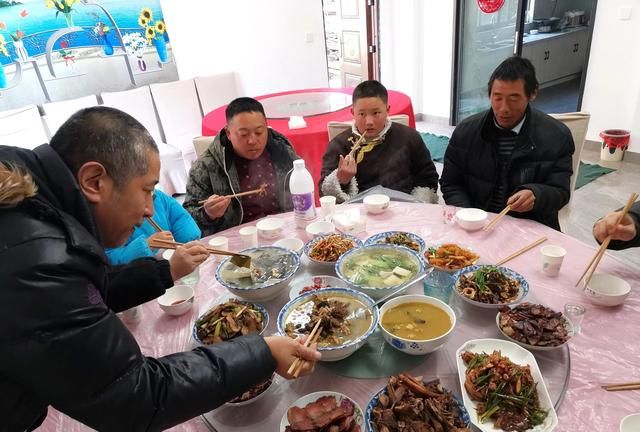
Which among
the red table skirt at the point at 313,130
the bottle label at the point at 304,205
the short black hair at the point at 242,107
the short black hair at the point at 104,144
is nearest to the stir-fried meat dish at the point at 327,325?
the short black hair at the point at 104,144

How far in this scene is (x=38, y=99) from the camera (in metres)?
5.42

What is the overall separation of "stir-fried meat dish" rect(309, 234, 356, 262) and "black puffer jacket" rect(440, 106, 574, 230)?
37.3 inches

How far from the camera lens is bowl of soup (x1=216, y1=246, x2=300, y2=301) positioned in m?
1.48

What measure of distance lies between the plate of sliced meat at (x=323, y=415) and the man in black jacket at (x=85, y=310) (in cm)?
9

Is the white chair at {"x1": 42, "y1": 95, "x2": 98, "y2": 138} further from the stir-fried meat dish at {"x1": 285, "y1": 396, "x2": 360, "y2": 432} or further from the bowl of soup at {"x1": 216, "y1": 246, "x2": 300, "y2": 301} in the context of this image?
the stir-fried meat dish at {"x1": 285, "y1": 396, "x2": 360, "y2": 432}

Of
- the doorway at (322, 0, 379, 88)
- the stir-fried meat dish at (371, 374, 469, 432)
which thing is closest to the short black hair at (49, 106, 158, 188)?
the stir-fried meat dish at (371, 374, 469, 432)

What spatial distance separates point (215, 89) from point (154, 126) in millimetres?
1089

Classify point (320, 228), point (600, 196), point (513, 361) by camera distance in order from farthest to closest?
point (600, 196), point (320, 228), point (513, 361)

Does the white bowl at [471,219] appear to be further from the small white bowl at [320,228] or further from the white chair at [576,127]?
the white chair at [576,127]

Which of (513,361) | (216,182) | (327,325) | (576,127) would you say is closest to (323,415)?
(327,325)

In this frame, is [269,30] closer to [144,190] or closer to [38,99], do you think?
[38,99]

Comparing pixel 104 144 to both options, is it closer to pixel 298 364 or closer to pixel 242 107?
pixel 298 364

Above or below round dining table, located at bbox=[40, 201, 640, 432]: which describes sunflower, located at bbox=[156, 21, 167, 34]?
above

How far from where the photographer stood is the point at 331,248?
1750 mm
